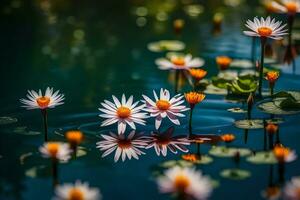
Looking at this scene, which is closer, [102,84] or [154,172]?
[154,172]

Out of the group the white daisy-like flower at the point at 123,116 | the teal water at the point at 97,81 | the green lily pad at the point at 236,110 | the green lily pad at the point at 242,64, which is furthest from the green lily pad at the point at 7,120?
the green lily pad at the point at 242,64

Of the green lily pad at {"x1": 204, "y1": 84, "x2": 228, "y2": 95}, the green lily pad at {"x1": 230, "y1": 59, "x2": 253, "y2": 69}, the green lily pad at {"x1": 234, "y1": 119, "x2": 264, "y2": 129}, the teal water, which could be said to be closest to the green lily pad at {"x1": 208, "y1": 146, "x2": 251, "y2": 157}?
the teal water

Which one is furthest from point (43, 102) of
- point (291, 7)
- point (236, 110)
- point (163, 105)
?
point (291, 7)

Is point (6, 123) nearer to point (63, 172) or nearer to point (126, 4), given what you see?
point (63, 172)

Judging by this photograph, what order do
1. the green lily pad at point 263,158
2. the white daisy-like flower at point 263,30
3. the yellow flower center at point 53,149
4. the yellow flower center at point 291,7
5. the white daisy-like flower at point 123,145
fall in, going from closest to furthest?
1. the yellow flower center at point 53,149
2. the green lily pad at point 263,158
3. the white daisy-like flower at point 123,145
4. the white daisy-like flower at point 263,30
5. the yellow flower center at point 291,7

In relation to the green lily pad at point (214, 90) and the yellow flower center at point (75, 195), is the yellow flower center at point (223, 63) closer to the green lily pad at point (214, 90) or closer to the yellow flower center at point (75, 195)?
the green lily pad at point (214, 90)

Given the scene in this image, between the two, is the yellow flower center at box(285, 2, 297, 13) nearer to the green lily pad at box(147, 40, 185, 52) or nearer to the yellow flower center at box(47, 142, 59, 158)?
the green lily pad at box(147, 40, 185, 52)

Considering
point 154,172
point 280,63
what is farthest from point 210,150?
point 280,63
